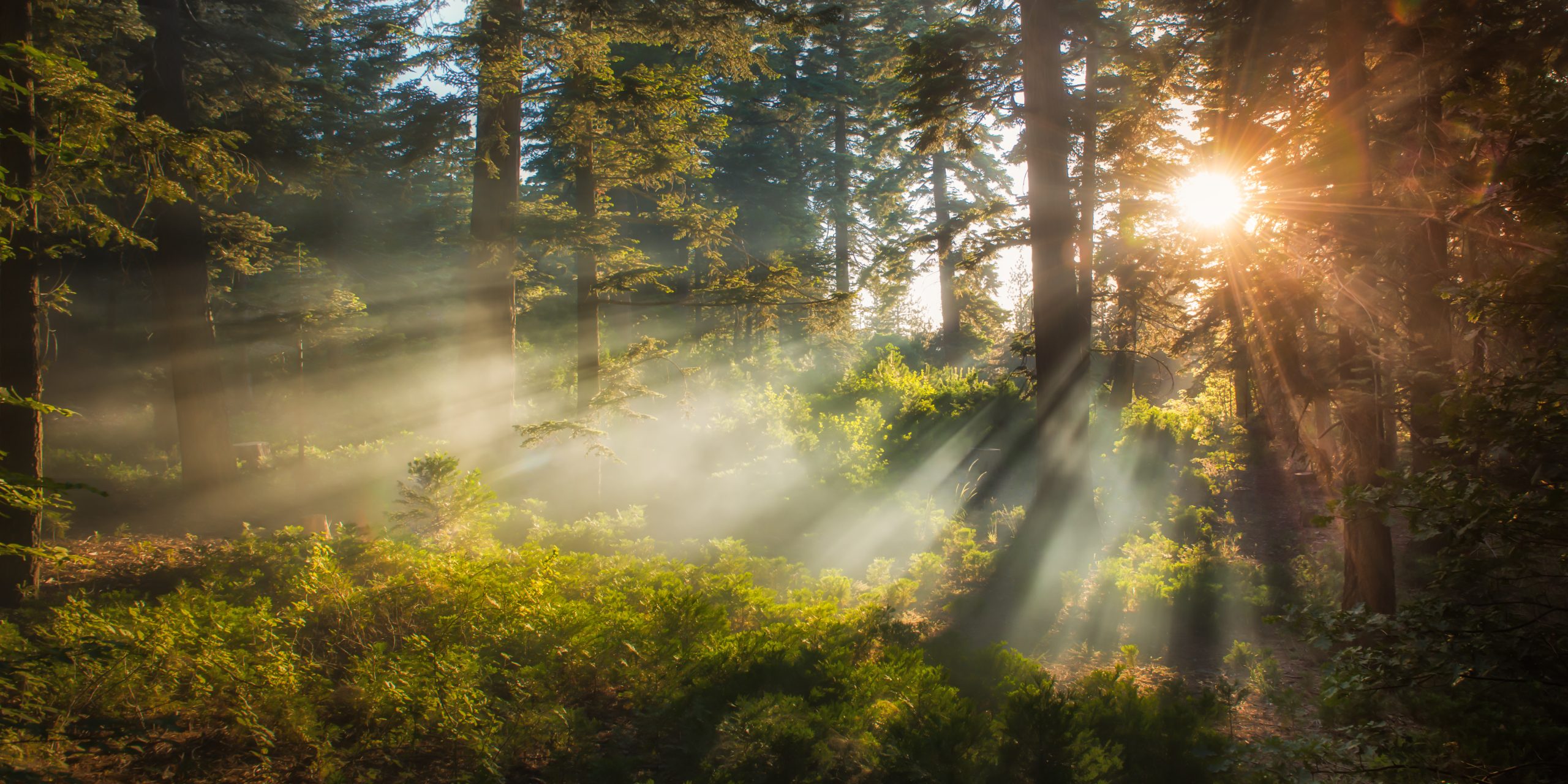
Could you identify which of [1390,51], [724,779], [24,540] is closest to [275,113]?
[24,540]

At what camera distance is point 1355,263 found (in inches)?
295

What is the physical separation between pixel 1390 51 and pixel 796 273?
8893mm

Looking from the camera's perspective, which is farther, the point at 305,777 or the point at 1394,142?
the point at 1394,142

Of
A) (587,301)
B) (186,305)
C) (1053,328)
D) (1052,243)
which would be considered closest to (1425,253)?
(1053,328)

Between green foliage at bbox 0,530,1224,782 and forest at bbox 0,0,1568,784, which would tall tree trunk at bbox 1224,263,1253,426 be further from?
green foliage at bbox 0,530,1224,782

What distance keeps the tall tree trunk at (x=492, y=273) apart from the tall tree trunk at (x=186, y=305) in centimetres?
399

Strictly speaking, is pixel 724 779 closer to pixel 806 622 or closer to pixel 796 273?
pixel 806 622

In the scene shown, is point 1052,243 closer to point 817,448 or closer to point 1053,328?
point 1053,328

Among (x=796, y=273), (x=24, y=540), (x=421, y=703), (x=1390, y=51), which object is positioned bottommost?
(x=421, y=703)

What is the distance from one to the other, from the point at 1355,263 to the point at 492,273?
12949mm

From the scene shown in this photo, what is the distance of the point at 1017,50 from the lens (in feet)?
39.5

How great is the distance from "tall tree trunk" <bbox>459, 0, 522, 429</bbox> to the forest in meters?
0.11

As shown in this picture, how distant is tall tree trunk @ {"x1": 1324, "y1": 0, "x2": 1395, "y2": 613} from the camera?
24.5 feet

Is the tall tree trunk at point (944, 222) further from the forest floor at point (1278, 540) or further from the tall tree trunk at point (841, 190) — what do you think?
the forest floor at point (1278, 540)
